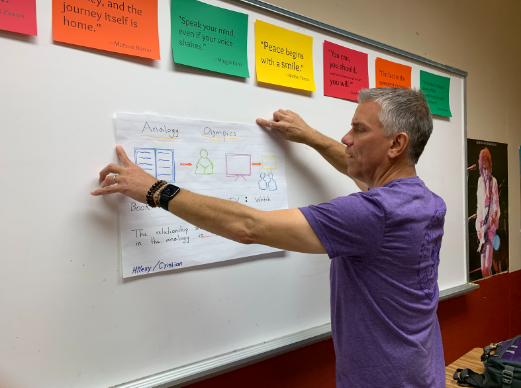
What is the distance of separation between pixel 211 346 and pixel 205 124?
2.02 feet

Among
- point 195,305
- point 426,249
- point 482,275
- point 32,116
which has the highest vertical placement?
point 32,116

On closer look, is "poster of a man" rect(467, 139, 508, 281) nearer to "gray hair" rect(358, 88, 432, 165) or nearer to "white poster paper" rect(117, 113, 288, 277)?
"gray hair" rect(358, 88, 432, 165)

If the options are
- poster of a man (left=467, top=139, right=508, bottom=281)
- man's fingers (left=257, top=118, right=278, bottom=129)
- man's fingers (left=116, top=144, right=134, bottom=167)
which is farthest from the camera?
poster of a man (left=467, top=139, right=508, bottom=281)

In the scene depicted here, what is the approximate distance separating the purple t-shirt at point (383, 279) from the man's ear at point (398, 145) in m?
0.07

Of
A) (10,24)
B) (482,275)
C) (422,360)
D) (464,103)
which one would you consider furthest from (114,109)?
(482,275)

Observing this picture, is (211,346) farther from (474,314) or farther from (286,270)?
(474,314)

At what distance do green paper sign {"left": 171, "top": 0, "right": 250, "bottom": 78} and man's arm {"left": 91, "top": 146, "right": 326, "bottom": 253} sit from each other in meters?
0.36

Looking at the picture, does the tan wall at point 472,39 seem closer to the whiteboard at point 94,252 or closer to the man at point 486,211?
the man at point 486,211

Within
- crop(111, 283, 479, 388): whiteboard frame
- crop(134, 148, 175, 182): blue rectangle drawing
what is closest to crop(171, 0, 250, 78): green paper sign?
crop(134, 148, 175, 182): blue rectangle drawing

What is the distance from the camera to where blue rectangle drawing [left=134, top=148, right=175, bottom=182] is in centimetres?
90

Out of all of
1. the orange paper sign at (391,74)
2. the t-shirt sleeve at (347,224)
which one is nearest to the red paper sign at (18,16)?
the t-shirt sleeve at (347,224)

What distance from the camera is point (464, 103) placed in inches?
71.5

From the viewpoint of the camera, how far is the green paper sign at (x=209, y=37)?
3.14 ft

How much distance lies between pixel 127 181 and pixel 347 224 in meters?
0.50
